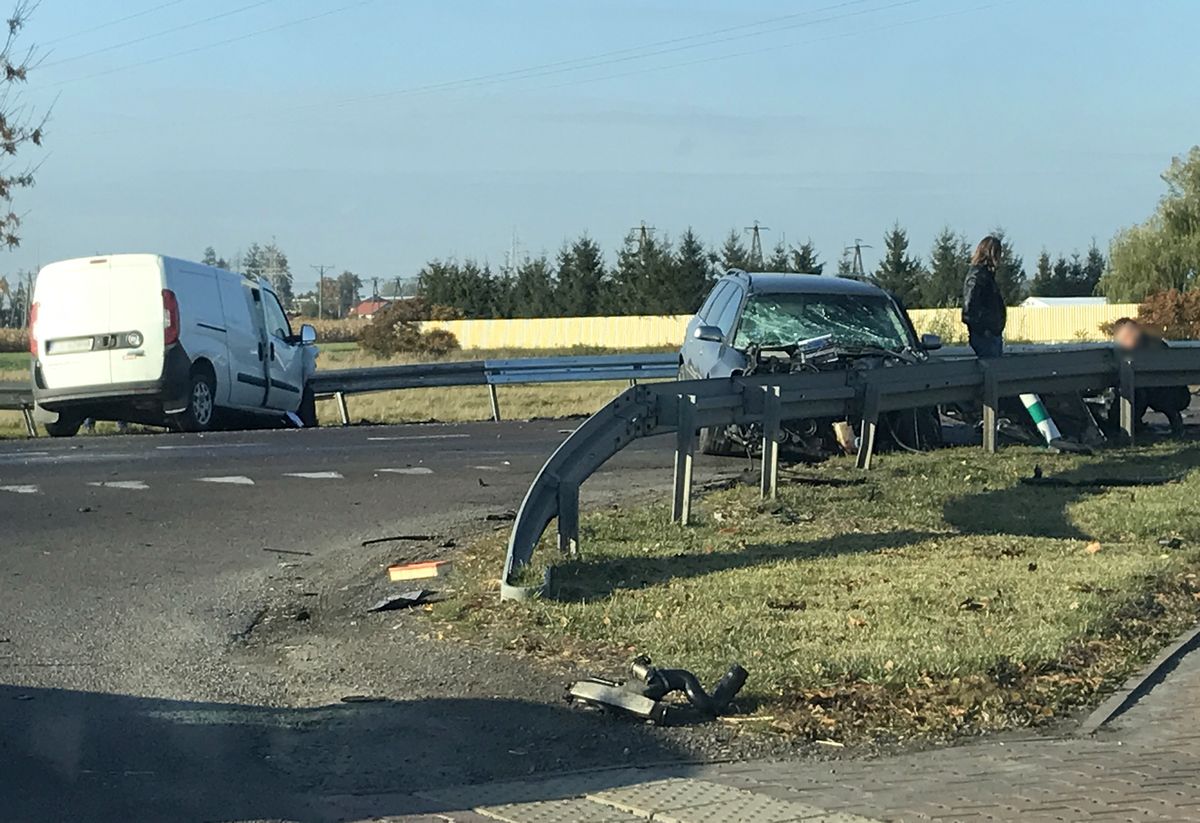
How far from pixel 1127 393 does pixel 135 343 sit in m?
11.5

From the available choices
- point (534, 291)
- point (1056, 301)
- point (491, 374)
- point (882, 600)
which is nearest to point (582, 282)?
point (534, 291)

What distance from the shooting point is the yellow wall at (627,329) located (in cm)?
6588

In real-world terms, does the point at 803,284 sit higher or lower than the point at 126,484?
higher

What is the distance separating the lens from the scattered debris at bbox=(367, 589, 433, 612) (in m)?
8.65

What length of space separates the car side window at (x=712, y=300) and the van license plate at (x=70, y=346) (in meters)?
7.94

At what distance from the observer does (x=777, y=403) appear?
1176 centimetres

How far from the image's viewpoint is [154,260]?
20.2m

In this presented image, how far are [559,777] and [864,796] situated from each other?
1.10m

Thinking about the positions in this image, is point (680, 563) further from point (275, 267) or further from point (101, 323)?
point (275, 267)

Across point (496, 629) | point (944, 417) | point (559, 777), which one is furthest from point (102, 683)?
point (944, 417)

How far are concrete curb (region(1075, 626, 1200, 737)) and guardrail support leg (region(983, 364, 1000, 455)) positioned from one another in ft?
22.5

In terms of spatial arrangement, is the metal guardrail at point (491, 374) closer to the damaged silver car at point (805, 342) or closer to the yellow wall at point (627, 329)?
the damaged silver car at point (805, 342)

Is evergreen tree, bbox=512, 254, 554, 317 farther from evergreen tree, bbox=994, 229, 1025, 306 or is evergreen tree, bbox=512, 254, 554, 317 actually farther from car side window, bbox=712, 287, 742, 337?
car side window, bbox=712, 287, 742, 337

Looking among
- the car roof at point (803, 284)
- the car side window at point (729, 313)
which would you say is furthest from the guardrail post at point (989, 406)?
the car side window at point (729, 313)
